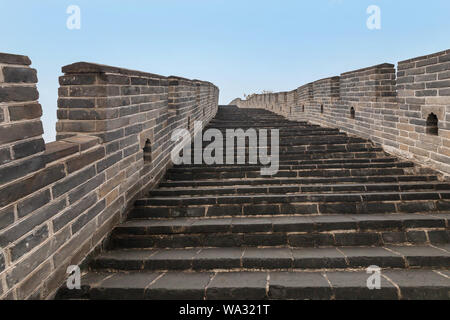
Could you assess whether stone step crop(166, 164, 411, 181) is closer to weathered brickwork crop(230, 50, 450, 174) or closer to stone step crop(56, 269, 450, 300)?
weathered brickwork crop(230, 50, 450, 174)

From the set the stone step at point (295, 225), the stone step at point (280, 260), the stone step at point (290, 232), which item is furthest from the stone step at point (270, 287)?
the stone step at point (295, 225)

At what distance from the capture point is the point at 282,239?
391 centimetres

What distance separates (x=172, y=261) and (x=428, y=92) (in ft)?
16.0

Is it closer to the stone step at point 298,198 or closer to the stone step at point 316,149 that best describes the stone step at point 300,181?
the stone step at point 298,198

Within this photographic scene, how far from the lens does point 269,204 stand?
4.62 m

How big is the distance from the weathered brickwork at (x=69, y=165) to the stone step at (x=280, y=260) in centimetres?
44

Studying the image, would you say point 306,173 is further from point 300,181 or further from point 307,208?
point 307,208

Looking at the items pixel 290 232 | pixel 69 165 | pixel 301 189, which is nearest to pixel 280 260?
pixel 290 232

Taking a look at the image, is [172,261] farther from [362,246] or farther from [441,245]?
[441,245]

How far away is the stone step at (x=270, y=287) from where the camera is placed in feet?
9.82

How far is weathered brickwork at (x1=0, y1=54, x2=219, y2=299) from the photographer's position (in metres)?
2.31

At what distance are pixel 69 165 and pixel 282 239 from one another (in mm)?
2372

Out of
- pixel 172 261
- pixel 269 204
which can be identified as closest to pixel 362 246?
pixel 269 204

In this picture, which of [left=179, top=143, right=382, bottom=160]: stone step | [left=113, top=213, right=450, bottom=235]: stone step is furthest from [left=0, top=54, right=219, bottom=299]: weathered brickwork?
[left=179, top=143, right=382, bottom=160]: stone step
